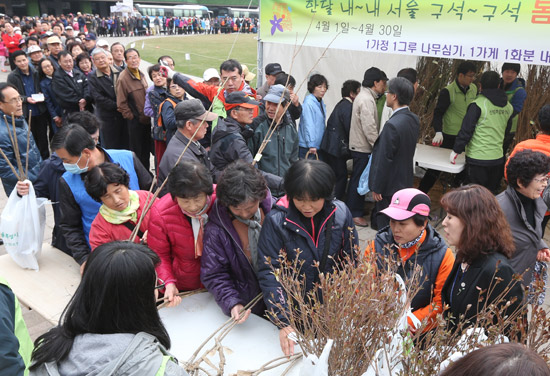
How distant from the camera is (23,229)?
2.58 metres

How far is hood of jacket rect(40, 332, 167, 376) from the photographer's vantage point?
118cm

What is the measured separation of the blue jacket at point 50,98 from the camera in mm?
5836

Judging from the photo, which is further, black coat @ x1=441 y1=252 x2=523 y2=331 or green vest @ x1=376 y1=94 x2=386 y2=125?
green vest @ x1=376 y1=94 x2=386 y2=125

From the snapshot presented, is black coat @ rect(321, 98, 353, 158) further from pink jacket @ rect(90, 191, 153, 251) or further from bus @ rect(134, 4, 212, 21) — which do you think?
bus @ rect(134, 4, 212, 21)

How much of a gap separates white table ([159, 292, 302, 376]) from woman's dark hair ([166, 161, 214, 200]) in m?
0.53

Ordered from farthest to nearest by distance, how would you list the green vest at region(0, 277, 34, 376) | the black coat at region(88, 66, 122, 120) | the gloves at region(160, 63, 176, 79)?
1. the black coat at region(88, 66, 122, 120)
2. the gloves at region(160, 63, 176, 79)
3. the green vest at region(0, 277, 34, 376)

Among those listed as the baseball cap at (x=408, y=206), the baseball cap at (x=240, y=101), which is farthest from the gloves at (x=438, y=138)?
the baseball cap at (x=408, y=206)

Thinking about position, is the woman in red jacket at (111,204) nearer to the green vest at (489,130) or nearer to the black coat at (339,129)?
the black coat at (339,129)

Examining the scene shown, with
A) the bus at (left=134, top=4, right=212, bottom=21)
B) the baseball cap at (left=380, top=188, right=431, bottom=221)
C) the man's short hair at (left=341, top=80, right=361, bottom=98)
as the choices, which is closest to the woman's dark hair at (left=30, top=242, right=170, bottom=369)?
the baseball cap at (left=380, top=188, right=431, bottom=221)

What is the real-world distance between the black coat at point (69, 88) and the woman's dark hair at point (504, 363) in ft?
19.5

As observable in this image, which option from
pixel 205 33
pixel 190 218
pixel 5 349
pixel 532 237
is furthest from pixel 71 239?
pixel 205 33

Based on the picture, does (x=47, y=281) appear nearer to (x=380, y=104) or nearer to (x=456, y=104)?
(x=380, y=104)

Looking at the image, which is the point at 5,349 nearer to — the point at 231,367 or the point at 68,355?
the point at 68,355

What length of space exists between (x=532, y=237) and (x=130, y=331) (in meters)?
2.16
